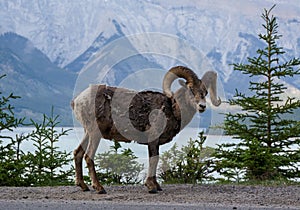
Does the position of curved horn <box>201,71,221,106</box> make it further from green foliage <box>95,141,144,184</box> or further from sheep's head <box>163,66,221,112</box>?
green foliage <box>95,141,144,184</box>

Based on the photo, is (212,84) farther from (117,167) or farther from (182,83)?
(117,167)

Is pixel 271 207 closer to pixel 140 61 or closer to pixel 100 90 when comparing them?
pixel 100 90

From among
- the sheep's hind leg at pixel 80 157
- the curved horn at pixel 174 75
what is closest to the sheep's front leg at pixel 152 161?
the curved horn at pixel 174 75

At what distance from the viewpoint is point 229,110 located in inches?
634

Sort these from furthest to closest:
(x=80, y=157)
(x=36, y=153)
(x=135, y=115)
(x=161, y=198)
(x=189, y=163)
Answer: (x=36, y=153) < (x=189, y=163) < (x=80, y=157) < (x=135, y=115) < (x=161, y=198)

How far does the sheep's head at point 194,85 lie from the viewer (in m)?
10.6

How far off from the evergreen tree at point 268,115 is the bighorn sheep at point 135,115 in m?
4.83

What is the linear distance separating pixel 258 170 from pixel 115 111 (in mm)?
5524

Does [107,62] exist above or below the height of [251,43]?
below

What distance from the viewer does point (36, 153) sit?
14.6 meters

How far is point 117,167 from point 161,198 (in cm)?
506

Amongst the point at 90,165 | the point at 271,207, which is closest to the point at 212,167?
the point at 90,165

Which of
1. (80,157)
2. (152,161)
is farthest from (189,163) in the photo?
(80,157)

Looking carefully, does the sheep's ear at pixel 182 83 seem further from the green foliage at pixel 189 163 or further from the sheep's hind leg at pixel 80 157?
the green foliage at pixel 189 163
